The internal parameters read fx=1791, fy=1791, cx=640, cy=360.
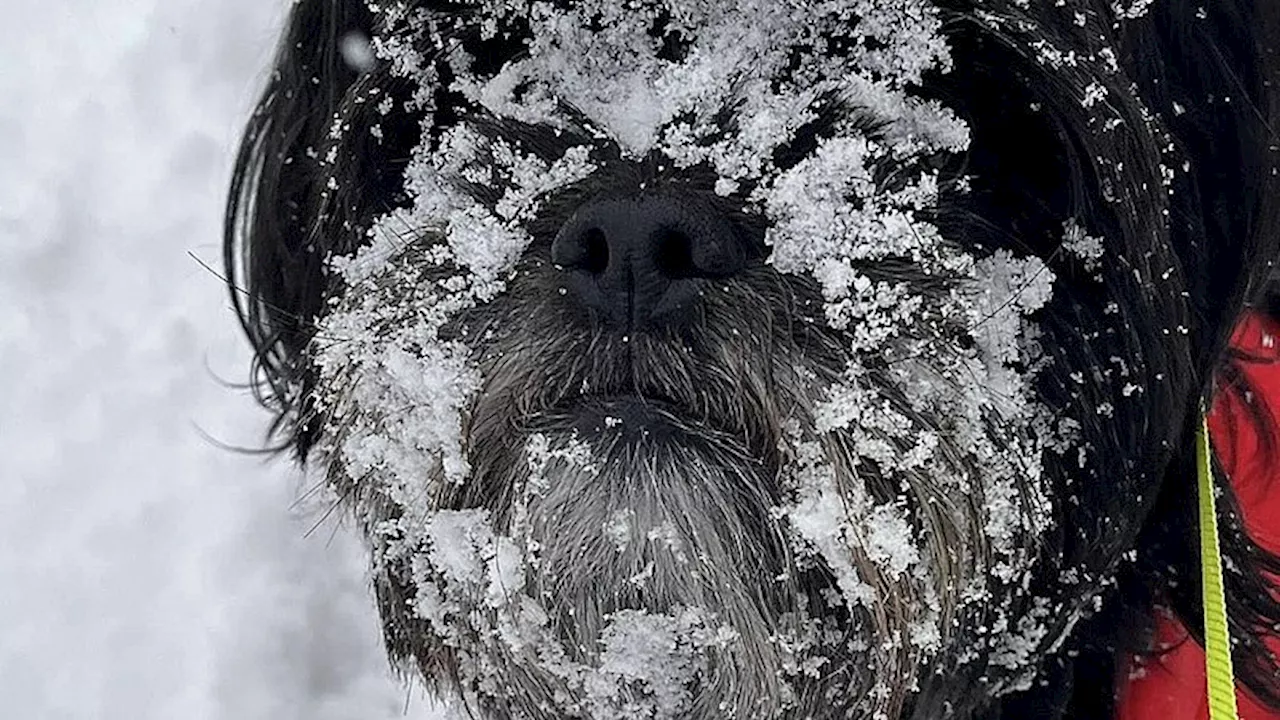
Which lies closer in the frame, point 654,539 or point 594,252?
point 594,252

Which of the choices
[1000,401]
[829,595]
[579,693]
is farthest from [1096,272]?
[579,693]

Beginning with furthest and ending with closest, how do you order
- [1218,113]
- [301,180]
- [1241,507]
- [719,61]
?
[301,180], [1241,507], [1218,113], [719,61]

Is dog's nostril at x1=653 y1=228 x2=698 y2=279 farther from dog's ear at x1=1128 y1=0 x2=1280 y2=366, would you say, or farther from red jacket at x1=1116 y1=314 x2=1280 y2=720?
red jacket at x1=1116 y1=314 x2=1280 y2=720

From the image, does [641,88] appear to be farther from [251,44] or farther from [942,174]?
[251,44]

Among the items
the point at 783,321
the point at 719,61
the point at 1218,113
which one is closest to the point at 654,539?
the point at 783,321

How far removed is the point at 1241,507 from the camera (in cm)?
238

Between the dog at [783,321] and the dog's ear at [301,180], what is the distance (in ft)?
0.14

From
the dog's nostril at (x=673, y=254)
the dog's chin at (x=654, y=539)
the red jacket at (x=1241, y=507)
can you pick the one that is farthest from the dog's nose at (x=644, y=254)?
the red jacket at (x=1241, y=507)

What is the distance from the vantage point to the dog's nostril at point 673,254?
174cm

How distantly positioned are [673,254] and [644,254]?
3 cm

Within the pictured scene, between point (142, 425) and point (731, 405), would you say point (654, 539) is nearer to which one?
point (731, 405)

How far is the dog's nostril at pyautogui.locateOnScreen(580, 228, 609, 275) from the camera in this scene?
1.77 meters

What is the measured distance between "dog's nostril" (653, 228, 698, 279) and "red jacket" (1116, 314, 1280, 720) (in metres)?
0.89

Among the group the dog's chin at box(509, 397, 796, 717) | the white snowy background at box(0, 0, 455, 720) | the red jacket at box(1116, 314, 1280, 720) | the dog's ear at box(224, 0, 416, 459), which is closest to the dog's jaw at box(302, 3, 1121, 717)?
the dog's chin at box(509, 397, 796, 717)
